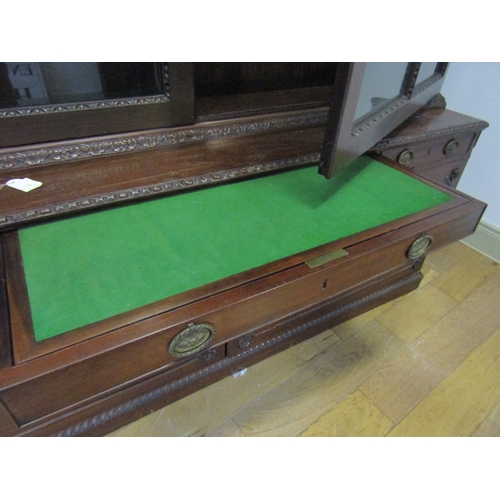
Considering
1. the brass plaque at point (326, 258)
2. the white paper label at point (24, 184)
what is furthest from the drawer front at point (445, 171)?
the white paper label at point (24, 184)

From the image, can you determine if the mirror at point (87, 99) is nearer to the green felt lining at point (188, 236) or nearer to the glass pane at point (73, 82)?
the glass pane at point (73, 82)

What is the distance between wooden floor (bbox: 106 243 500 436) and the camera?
74 cm

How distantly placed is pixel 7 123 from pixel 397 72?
2.44 feet

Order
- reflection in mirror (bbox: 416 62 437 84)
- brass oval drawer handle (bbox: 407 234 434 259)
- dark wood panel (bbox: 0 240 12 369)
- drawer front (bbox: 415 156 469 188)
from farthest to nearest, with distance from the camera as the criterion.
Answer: drawer front (bbox: 415 156 469 188) < reflection in mirror (bbox: 416 62 437 84) < brass oval drawer handle (bbox: 407 234 434 259) < dark wood panel (bbox: 0 240 12 369)

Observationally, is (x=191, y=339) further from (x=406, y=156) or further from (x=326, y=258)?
(x=406, y=156)

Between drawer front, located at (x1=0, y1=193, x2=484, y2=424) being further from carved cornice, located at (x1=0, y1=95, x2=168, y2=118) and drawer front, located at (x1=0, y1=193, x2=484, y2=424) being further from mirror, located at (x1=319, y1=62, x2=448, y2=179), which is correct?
carved cornice, located at (x1=0, y1=95, x2=168, y2=118)

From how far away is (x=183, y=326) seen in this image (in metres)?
0.47

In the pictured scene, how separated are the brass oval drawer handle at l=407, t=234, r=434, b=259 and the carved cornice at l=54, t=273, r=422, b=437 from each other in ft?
0.65

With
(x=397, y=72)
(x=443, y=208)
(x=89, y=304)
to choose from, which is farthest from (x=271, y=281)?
(x=397, y=72)

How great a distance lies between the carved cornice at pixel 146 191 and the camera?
0.59 m

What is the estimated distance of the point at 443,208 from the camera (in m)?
0.70

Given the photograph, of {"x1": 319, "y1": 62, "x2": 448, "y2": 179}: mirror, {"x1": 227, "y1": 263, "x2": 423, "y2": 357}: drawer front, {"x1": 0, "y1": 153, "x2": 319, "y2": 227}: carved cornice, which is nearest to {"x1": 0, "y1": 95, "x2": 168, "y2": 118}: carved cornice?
{"x1": 0, "y1": 153, "x2": 319, "y2": 227}: carved cornice

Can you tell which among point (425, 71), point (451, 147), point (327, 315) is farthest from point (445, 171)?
point (327, 315)

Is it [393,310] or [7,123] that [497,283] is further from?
[7,123]
